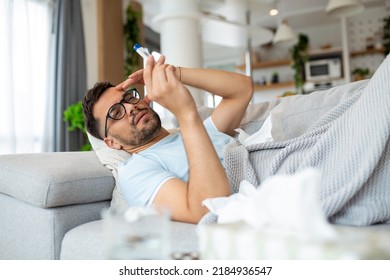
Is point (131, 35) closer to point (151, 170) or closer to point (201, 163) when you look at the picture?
point (151, 170)

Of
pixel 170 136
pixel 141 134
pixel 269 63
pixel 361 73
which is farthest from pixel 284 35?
pixel 141 134

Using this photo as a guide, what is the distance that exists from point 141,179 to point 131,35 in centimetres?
356

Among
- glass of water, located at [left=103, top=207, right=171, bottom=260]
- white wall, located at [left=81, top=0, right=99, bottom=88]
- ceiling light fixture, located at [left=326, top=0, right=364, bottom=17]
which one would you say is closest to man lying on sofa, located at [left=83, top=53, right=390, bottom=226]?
glass of water, located at [left=103, top=207, right=171, bottom=260]

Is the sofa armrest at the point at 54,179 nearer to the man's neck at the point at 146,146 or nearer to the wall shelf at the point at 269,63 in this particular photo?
the man's neck at the point at 146,146

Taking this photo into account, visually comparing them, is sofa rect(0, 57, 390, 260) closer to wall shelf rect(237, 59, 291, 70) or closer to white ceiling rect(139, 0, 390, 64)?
white ceiling rect(139, 0, 390, 64)

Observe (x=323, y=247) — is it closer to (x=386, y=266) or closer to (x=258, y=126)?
(x=386, y=266)

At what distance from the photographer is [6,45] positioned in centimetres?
298

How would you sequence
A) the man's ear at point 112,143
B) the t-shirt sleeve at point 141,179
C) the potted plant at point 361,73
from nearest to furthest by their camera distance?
the t-shirt sleeve at point 141,179 < the man's ear at point 112,143 < the potted plant at point 361,73

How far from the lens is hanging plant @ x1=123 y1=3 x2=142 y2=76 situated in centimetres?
428

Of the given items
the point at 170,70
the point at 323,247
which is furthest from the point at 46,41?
the point at 323,247

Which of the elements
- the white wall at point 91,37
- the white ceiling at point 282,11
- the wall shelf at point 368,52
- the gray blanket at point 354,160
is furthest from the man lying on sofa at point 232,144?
the wall shelf at point 368,52

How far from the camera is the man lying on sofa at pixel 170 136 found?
0.86 m

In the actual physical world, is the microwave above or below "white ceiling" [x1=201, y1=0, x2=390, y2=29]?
below

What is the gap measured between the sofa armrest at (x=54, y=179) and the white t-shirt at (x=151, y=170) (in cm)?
12
